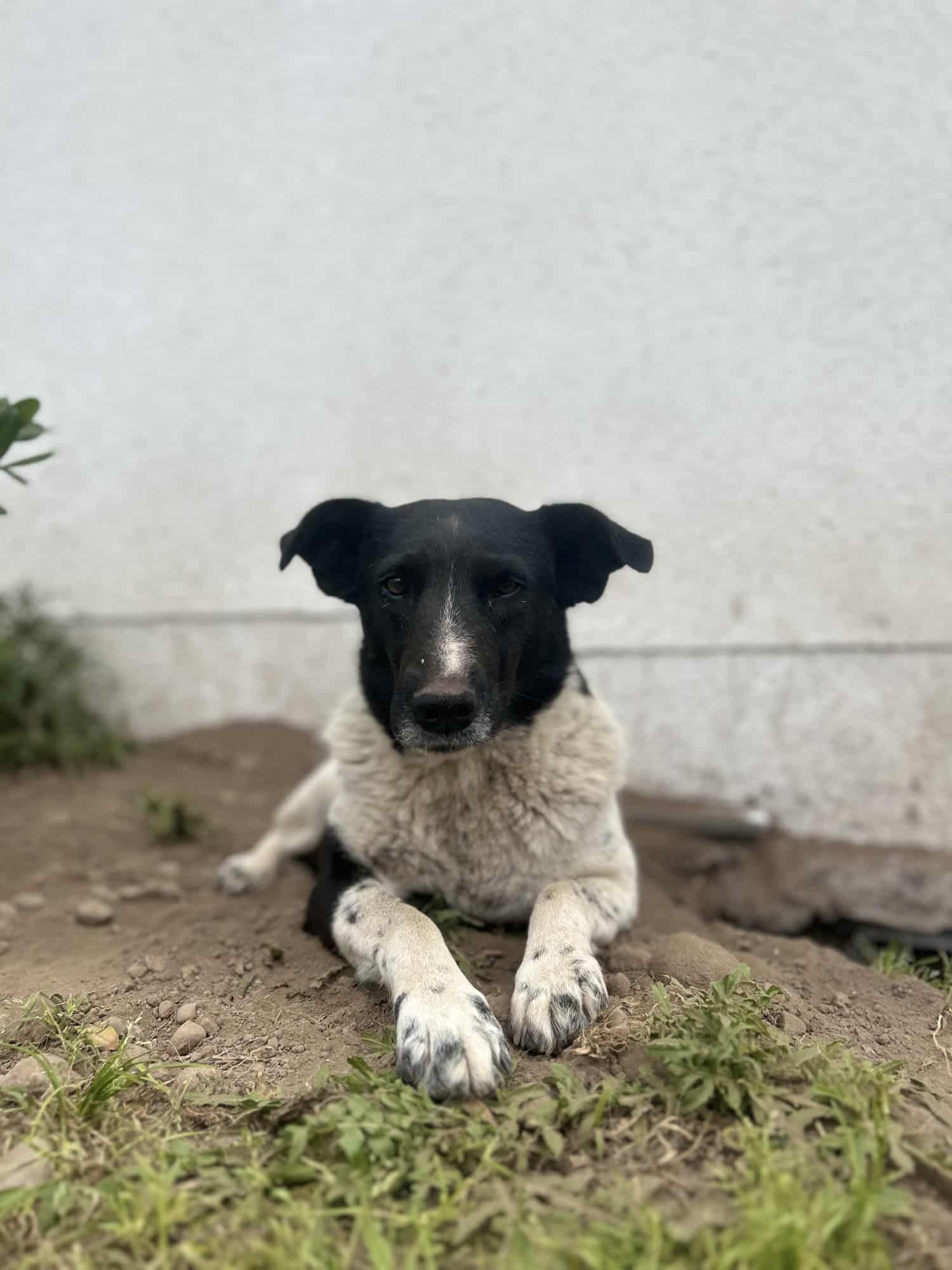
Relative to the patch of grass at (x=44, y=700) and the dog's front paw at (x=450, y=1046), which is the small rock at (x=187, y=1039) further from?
the patch of grass at (x=44, y=700)

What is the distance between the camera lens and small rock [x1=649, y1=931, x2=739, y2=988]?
7.56 feet

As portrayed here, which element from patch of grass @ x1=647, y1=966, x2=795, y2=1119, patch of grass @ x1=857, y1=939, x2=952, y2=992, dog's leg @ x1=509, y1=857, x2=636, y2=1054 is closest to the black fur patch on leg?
dog's leg @ x1=509, y1=857, x2=636, y2=1054

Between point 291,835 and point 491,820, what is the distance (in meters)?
1.50

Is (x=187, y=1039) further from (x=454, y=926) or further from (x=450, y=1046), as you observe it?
(x=454, y=926)

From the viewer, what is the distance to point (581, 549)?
9.49ft

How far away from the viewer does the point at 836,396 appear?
161 inches

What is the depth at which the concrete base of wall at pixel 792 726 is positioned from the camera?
3.98m

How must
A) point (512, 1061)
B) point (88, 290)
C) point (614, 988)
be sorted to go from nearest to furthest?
point (512, 1061) → point (614, 988) → point (88, 290)

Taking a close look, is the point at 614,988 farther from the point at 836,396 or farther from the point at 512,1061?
the point at 836,396

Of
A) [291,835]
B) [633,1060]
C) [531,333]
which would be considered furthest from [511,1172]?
[531,333]

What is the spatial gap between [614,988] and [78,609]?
Answer: 449cm

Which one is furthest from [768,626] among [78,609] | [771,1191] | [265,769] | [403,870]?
[78,609]

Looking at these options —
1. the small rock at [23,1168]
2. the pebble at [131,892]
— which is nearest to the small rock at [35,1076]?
the small rock at [23,1168]

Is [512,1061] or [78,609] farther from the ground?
[78,609]
